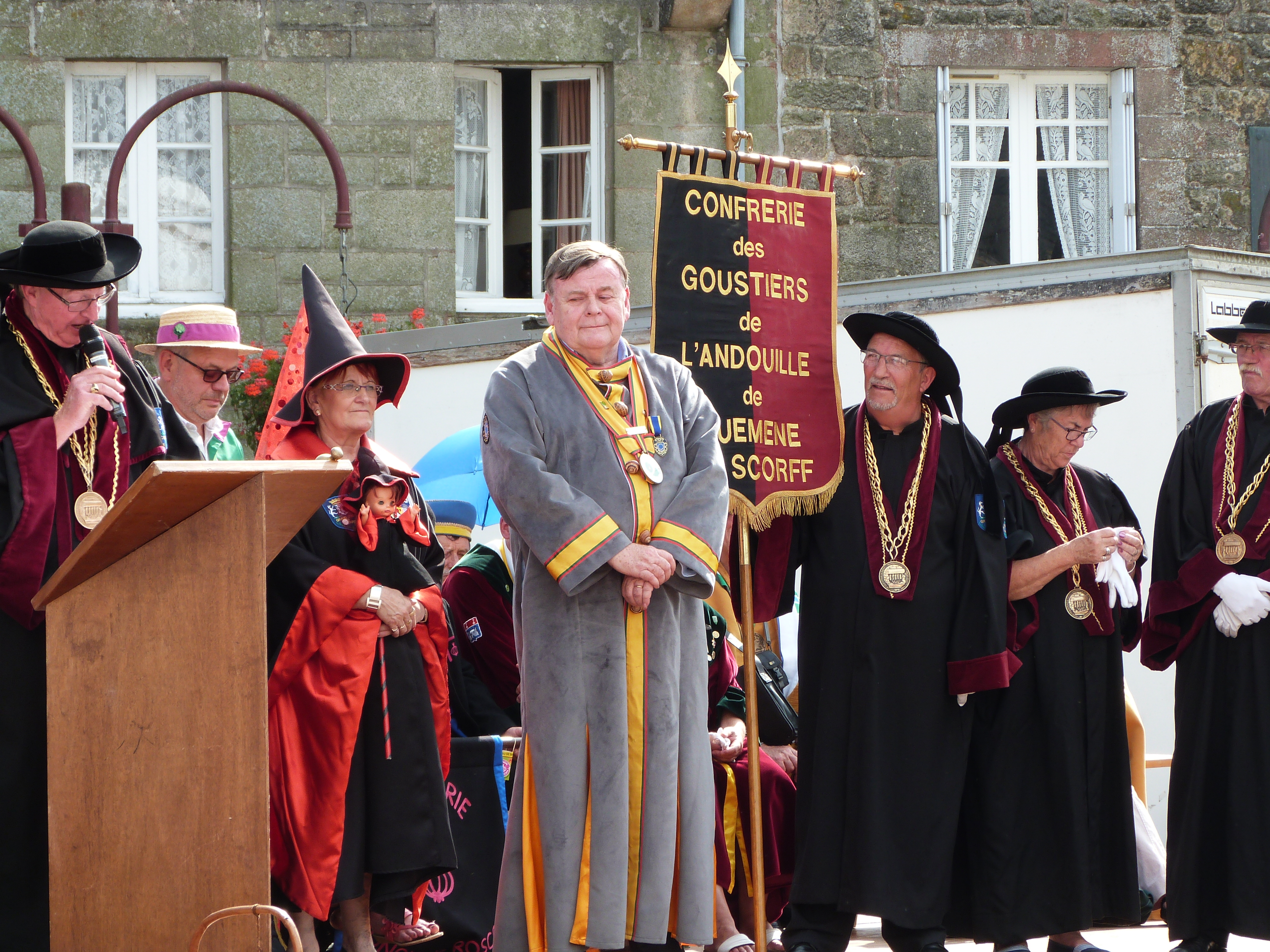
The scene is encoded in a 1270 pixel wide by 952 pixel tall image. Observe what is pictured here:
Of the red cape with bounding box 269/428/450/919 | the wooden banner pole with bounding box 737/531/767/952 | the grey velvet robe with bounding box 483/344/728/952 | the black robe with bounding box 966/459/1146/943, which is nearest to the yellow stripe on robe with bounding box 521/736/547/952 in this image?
the grey velvet robe with bounding box 483/344/728/952

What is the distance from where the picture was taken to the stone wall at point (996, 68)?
11078mm

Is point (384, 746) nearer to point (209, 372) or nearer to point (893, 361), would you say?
point (209, 372)

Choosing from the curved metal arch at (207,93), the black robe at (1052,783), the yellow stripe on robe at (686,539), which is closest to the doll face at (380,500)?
the yellow stripe on robe at (686,539)

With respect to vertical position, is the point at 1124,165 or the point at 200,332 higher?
the point at 1124,165

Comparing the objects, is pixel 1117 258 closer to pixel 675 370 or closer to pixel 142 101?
pixel 675 370

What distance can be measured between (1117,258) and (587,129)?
5.08m

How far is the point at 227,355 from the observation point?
5582 millimetres

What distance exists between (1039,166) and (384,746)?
27.9ft

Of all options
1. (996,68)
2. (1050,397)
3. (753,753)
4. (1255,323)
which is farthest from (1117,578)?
(996,68)

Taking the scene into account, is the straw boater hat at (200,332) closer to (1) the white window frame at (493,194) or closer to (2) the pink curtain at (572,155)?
(1) the white window frame at (493,194)

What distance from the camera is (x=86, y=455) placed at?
416 cm

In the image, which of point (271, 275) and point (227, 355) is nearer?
point (227, 355)

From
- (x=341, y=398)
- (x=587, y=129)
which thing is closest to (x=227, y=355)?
(x=341, y=398)

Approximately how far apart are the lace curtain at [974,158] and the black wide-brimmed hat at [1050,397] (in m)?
6.30
